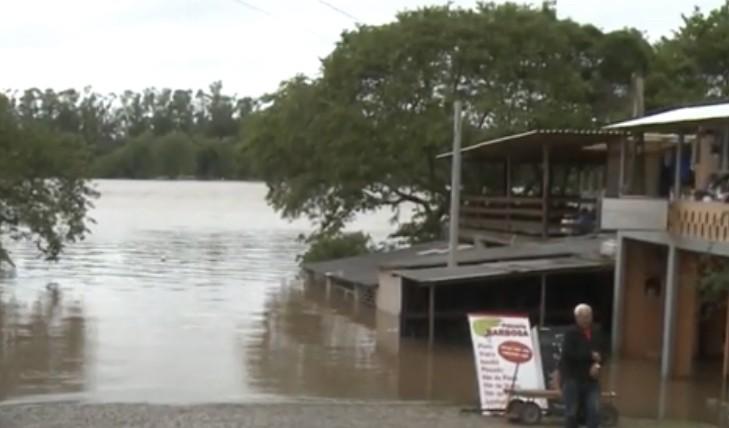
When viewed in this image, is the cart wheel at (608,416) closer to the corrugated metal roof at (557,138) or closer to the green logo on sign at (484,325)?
the green logo on sign at (484,325)

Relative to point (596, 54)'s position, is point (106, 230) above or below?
below

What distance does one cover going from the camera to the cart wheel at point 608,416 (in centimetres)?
1466

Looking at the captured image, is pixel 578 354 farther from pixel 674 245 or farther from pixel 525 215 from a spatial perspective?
pixel 525 215

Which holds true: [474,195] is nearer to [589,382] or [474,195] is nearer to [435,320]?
[435,320]

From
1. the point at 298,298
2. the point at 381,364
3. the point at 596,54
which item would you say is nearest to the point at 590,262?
the point at 381,364

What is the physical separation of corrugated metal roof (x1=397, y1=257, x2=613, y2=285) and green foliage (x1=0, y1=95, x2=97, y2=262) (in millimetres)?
15468

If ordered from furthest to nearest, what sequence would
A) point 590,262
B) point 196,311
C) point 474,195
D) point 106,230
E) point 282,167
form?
1. point 106,230
2. point 282,167
3. point 474,195
4. point 196,311
5. point 590,262

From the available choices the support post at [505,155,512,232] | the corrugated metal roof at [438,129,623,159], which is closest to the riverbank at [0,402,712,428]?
the corrugated metal roof at [438,129,623,159]

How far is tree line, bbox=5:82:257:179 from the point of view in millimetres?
132125

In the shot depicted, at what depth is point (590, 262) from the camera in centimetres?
2548

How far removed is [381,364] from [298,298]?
44.9ft

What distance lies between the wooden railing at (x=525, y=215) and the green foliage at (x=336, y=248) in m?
6.72

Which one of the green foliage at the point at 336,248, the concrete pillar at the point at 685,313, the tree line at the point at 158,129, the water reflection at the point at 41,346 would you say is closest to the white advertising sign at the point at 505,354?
the concrete pillar at the point at 685,313

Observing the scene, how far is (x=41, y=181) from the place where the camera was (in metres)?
38.1
